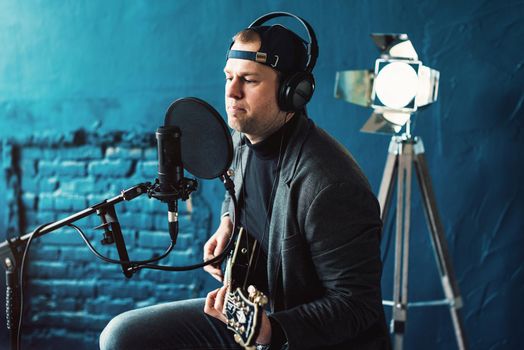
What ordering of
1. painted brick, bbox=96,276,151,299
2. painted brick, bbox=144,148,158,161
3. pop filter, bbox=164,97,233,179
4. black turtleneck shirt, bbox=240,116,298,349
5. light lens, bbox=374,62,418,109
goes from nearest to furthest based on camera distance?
pop filter, bbox=164,97,233,179 < black turtleneck shirt, bbox=240,116,298,349 < light lens, bbox=374,62,418,109 < painted brick, bbox=144,148,158,161 < painted brick, bbox=96,276,151,299

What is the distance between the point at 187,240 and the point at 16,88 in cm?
98

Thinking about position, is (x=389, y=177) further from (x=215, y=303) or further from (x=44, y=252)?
(x=44, y=252)

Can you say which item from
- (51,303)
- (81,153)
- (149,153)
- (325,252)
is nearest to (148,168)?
(149,153)

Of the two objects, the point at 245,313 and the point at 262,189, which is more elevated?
the point at 262,189

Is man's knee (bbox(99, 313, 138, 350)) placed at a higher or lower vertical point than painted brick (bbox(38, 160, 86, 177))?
lower

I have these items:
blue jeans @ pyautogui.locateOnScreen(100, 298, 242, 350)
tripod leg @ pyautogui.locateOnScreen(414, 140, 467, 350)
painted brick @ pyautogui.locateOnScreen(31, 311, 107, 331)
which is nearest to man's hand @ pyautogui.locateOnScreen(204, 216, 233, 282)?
blue jeans @ pyautogui.locateOnScreen(100, 298, 242, 350)

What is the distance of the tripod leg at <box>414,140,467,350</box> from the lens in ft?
6.81

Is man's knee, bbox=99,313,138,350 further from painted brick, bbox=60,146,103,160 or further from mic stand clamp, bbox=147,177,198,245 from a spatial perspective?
painted brick, bbox=60,146,103,160

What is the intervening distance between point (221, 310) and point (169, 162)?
0.34 meters

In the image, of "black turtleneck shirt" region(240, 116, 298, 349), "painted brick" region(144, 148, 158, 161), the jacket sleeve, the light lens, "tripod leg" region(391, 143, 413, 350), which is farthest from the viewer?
"painted brick" region(144, 148, 158, 161)

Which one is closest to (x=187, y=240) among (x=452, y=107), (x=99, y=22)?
(x=99, y=22)

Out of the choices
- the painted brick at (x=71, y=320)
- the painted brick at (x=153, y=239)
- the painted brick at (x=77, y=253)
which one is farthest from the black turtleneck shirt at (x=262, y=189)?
the painted brick at (x=71, y=320)

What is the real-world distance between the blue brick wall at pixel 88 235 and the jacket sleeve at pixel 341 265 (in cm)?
117

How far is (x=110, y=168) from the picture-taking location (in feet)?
8.75
